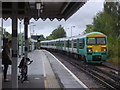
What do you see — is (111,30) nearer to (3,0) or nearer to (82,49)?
(82,49)

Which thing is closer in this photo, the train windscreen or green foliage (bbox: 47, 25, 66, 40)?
the train windscreen

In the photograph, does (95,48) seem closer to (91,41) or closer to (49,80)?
(91,41)

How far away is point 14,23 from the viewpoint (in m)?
7.80

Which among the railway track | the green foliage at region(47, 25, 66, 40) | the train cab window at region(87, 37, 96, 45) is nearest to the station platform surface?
the railway track

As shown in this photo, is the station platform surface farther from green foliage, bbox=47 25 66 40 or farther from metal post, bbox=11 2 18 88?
green foliage, bbox=47 25 66 40

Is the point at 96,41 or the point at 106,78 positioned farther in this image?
the point at 96,41

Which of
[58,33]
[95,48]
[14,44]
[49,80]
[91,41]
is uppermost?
[58,33]

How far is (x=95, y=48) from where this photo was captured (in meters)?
22.3

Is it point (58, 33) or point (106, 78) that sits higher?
point (58, 33)

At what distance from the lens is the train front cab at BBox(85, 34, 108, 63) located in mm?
22141

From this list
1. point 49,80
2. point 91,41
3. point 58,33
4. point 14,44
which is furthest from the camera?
point 58,33

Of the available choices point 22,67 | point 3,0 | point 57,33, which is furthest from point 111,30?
point 57,33

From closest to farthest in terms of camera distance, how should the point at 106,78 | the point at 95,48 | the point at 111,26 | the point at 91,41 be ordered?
the point at 106,78
the point at 95,48
the point at 91,41
the point at 111,26

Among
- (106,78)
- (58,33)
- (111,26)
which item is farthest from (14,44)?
(58,33)
